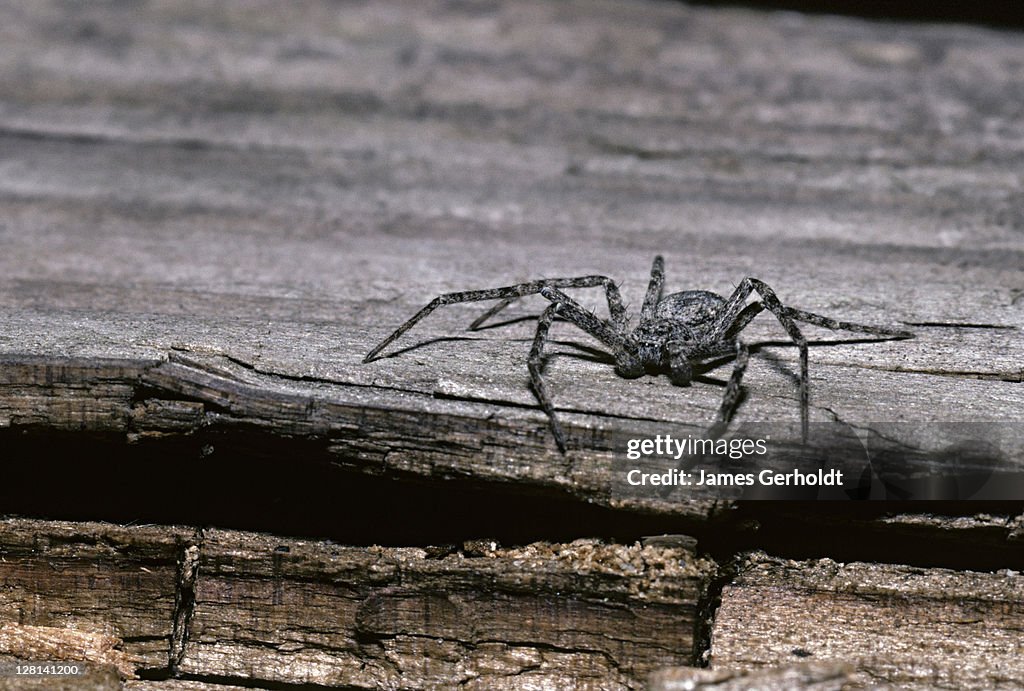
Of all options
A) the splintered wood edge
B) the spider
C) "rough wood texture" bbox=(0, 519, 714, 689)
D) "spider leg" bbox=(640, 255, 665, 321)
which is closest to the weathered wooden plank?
"rough wood texture" bbox=(0, 519, 714, 689)

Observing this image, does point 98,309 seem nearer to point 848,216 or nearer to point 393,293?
point 393,293

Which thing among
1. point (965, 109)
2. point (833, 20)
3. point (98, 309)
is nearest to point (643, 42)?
point (833, 20)

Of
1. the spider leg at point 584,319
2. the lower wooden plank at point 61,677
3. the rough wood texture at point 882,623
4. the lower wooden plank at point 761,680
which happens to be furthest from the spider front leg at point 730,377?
the lower wooden plank at point 61,677

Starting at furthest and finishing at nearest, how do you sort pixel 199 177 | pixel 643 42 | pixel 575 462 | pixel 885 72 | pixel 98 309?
pixel 643 42 < pixel 885 72 < pixel 199 177 < pixel 98 309 < pixel 575 462

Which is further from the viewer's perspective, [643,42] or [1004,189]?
[643,42]

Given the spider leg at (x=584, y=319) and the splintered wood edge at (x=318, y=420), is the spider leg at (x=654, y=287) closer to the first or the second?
the spider leg at (x=584, y=319)

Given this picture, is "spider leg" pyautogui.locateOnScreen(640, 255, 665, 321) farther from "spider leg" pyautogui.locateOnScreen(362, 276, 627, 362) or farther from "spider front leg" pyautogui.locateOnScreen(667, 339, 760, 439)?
"spider front leg" pyautogui.locateOnScreen(667, 339, 760, 439)

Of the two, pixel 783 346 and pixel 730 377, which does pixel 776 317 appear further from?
pixel 730 377
